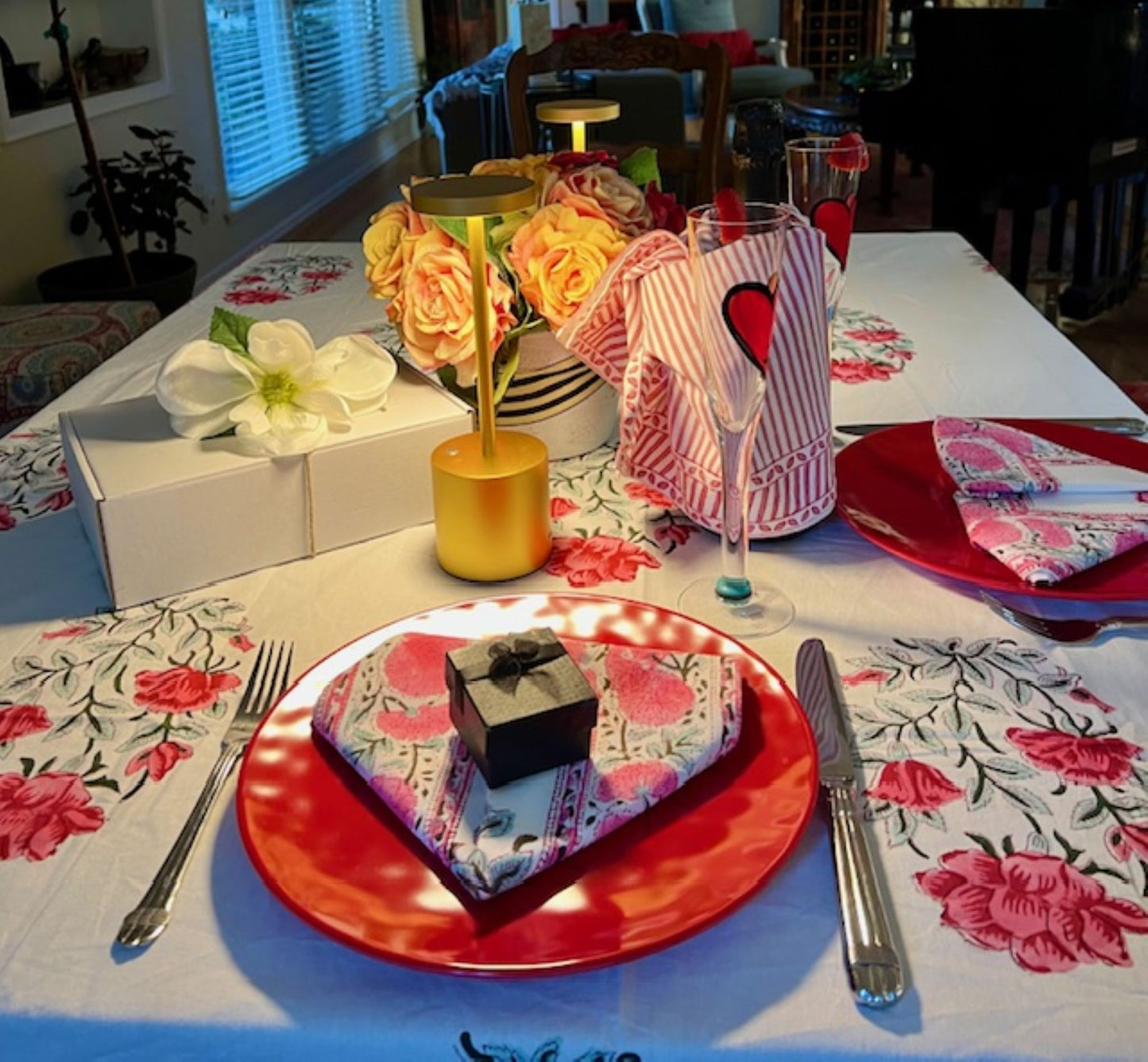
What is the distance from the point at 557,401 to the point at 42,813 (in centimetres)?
55

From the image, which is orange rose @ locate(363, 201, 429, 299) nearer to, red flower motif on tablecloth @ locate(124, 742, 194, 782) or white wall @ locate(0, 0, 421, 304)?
red flower motif on tablecloth @ locate(124, 742, 194, 782)

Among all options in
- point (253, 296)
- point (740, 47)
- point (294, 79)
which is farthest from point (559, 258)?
point (740, 47)

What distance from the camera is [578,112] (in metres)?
1.10

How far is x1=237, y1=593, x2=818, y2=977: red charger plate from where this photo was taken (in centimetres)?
54

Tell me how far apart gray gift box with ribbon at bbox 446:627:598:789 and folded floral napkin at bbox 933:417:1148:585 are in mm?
382

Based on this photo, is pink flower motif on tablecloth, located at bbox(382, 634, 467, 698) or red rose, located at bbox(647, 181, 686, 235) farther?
red rose, located at bbox(647, 181, 686, 235)

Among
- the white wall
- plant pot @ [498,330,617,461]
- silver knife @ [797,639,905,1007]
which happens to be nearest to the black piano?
the white wall

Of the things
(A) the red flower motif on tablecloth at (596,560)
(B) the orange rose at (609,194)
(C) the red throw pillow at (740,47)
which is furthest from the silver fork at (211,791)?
(C) the red throw pillow at (740,47)

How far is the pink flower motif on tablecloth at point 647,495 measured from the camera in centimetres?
102

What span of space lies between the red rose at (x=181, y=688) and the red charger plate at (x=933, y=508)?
0.47 meters

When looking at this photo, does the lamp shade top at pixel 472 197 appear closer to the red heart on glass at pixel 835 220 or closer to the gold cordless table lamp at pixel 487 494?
the gold cordless table lamp at pixel 487 494

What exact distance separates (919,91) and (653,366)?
125 inches

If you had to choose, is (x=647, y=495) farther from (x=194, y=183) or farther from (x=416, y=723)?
(x=194, y=183)

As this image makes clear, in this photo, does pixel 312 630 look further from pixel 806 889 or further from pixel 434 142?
pixel 434 142
